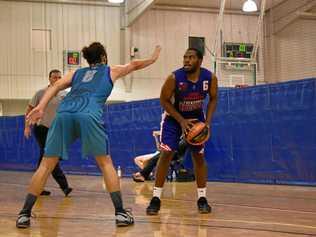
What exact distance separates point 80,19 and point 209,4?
18.9 ft

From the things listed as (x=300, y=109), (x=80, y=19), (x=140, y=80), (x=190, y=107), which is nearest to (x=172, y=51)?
(x=140, y=80)

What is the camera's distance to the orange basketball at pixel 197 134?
544 centimetres

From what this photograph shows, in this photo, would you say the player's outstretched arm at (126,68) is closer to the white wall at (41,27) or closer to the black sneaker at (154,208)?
the black sneaker at (154,208)

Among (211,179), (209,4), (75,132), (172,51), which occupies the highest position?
(209,4)

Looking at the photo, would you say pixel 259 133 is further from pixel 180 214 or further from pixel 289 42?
pixel 289 42

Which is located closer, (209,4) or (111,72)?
(111,72)

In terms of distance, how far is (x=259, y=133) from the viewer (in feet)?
31.8

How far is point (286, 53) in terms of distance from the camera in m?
24.6

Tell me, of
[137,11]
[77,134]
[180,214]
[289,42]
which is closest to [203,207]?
[180,214]

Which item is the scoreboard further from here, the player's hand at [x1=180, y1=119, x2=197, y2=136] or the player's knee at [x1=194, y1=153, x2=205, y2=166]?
the player's hand at [x1=180, y1=119, x2=197, y2=136]

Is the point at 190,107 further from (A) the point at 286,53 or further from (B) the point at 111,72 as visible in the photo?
(A) the point at 286,53

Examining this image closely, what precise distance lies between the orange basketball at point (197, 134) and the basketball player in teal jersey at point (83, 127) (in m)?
0.86

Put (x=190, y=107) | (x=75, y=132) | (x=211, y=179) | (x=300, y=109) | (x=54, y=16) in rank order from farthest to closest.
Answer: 1. (x=54, y=16)
2. (x=211, y=179)
3. (x=300, y=109)
4. (x=190, y=107)
5. (x=75, y=132)

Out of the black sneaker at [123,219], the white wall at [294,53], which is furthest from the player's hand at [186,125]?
the white wall at [294,53]
